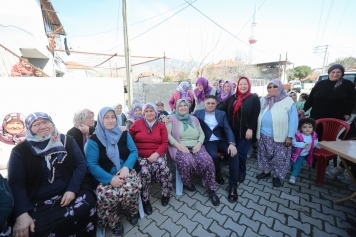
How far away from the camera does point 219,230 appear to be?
1875 mm

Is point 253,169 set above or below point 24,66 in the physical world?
below

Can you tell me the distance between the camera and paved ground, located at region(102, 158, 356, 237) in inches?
72.9

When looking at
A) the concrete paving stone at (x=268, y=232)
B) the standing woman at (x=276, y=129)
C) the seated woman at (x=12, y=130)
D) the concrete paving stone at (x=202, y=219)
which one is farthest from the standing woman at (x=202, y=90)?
the seated woman at (x=12, y=130)

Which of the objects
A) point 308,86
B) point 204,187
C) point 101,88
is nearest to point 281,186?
point 204,187

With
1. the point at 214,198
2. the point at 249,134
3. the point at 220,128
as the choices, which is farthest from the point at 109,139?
the point at 249,134

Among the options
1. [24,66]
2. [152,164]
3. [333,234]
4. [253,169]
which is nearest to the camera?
[333,234]

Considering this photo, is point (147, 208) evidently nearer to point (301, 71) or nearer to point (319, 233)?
point (319, 233)

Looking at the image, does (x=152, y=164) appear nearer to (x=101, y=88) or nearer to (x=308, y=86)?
(x=101, y=88)

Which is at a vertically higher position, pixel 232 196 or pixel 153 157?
pixel 153 157

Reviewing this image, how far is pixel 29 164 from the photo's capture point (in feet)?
5.10

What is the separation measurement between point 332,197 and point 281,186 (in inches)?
24.8

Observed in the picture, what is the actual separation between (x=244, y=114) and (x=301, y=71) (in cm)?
4369

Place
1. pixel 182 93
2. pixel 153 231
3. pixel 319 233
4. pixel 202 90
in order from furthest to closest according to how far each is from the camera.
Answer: pixel 182 93 < pixel 202 90 < pixel 153 231 < pixel 319 233

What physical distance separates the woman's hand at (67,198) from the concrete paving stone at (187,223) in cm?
125
